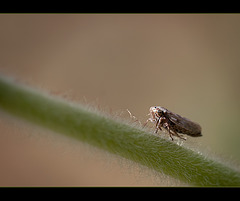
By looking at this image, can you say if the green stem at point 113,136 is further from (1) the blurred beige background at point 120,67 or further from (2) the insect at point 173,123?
(1) the blurred beige background at point 120,67

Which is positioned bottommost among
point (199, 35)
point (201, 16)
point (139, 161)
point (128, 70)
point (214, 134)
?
point (139, 161)

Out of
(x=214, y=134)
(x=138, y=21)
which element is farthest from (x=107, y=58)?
(x=214, y=134)

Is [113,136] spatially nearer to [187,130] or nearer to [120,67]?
[187,130]

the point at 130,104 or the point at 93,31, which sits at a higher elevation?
the point at 93,31

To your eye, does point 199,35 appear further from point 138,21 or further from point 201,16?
point 138,21

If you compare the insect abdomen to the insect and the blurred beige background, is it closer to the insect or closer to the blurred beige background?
the insect

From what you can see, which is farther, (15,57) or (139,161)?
(15,57)

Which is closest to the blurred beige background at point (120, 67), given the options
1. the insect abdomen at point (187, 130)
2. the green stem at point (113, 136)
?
the insect abdomen at point (187, 130)
